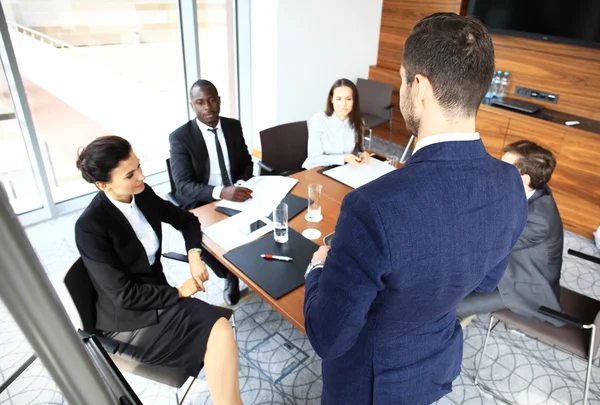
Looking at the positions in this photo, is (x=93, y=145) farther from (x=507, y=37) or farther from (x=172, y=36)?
(x=507, y=37)

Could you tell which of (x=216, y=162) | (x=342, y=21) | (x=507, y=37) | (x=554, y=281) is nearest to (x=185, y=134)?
(x=216, y=162)

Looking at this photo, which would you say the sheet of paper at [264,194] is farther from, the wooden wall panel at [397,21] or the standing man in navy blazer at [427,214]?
the wooden wall panel at [397,21]

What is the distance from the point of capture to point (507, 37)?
4.22 meters

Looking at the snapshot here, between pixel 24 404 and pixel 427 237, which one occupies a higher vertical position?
pixel 427 237

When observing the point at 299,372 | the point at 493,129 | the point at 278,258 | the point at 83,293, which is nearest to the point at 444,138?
the point at 278,258

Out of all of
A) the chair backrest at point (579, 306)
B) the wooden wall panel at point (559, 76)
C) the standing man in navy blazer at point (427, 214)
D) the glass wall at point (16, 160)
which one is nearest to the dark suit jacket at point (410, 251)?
the standing man in navy blazer at point (427, 214)

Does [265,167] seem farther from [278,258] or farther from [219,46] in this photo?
[219,46]

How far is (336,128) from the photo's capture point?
3121 mm

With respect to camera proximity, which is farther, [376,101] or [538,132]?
[376,101]

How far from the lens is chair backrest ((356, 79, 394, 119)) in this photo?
490 centimetres

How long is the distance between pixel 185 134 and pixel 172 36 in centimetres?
209

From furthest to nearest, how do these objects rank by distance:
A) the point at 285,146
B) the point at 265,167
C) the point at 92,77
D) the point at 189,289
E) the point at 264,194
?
the point at 92,77 → the point at 285,146 → the point at 265,167 → the point at 264,194 → the point at 189,289

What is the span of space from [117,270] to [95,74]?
10.2 ft

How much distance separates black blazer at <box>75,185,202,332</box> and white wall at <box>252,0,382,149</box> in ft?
9.95
